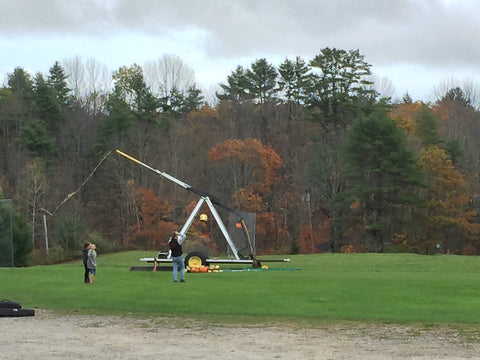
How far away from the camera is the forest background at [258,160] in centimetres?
7044

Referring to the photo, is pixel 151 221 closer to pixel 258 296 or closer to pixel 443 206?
pixel 443 206

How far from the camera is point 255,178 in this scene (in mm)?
83062

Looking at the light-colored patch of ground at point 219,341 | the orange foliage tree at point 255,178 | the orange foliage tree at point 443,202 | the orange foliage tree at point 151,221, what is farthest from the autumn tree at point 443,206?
the light-colored patch of ground at point 219,341

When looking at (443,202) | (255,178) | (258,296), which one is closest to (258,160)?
(255,178)

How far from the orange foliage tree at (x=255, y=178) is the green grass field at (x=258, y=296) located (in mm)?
46314

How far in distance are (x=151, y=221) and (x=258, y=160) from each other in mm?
11983

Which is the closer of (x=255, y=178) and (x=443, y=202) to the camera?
(x=443, y=202)

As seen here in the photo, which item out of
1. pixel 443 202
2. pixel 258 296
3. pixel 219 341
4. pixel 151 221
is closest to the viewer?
pixel 219 341

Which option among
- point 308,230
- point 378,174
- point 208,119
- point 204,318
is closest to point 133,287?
point 204,318

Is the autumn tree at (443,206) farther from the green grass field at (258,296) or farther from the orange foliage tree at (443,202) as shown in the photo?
the green grass field at (258,296)

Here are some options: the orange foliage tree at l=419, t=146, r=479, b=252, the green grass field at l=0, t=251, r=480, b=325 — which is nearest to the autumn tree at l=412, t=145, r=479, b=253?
the orange foliage tree at l=419, t=146, r=479, b=252

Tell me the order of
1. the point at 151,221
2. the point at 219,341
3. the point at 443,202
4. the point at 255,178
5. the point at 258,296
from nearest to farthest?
the point at 219,341 < the point at 258,296 < the point at 443,202 < the point at 151,221 < the point at 255,178

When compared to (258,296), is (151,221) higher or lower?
higher

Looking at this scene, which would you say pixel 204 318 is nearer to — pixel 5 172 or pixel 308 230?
pixel 308 230
